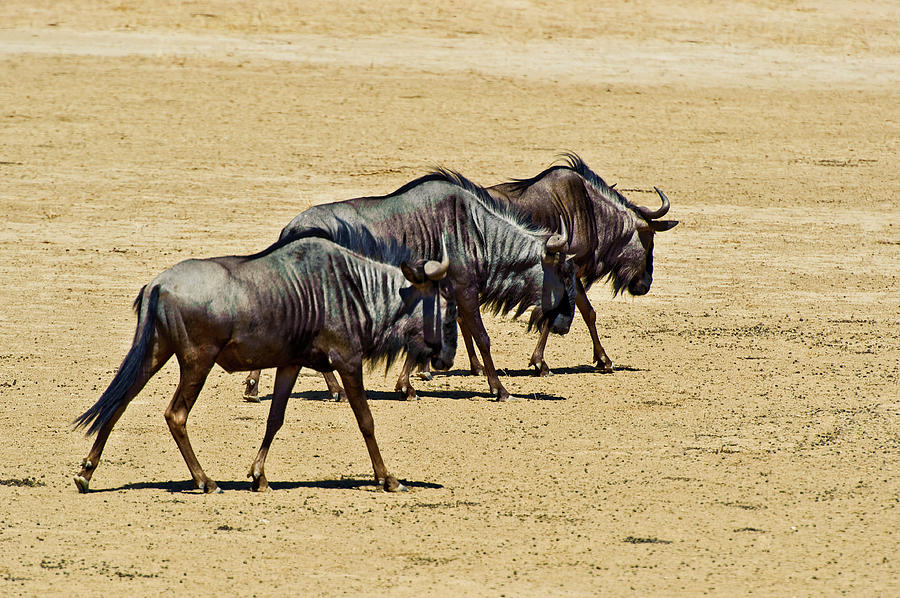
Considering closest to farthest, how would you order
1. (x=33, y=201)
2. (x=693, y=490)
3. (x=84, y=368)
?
1. (x=693, y=490)
2. (x=84, y=368)
3. (x=33, y=201)

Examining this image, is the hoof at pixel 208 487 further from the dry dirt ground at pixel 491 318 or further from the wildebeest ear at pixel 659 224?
the wildebeest ear at pixel 659 224

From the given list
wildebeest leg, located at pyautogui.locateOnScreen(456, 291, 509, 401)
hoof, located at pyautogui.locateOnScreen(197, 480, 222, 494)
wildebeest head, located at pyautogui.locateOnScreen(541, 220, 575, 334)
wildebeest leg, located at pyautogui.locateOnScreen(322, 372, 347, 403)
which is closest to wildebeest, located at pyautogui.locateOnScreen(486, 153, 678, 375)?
wildebeest head, located at pyautogui.locateOnScreen(541, 220, 575, 334)

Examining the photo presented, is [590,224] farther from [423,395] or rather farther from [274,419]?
[274,419]

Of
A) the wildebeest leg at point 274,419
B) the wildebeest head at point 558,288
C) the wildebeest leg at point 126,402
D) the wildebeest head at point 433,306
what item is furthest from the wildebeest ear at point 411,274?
the wildebeest head at point 558,288

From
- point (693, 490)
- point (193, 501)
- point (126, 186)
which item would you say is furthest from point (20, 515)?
point (126, 186)

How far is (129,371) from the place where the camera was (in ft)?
28.5

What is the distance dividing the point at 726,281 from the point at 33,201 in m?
9.50

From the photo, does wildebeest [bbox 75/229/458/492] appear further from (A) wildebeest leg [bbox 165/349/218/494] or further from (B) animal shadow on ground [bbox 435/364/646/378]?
(B) animal shadow on ground [bbox 435/364/646/378]

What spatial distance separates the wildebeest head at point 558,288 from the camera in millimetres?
12258

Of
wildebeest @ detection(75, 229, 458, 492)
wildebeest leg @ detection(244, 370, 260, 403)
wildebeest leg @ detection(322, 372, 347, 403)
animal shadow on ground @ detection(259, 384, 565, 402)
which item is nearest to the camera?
wildebeest @ detection(75, 229, 458, 492)

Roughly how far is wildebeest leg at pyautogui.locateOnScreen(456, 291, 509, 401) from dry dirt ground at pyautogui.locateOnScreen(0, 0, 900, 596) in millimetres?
191

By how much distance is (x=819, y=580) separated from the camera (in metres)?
7.46

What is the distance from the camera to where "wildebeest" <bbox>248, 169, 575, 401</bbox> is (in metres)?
11.9

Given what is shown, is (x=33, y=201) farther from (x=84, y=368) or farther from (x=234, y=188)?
(x=84, y=368)
